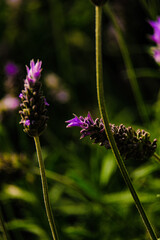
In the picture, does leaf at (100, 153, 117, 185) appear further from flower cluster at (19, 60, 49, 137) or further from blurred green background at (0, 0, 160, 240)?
flower cluster at (19, 60, 49, 137)

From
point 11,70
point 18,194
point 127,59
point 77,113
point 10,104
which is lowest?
point 18,194

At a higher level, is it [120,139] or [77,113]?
[77,113]

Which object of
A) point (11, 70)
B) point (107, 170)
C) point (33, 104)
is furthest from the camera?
point (11, 70)

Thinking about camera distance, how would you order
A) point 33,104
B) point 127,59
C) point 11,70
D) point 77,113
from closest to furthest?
point 33,104 → point 127,59 → point 11,70 → point 77,113

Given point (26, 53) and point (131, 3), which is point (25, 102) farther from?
point (26, 53)

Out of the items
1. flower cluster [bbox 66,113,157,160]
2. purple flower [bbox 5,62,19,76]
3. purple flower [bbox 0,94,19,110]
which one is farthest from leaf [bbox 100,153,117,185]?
flower cluster [bbox 66,113,157,160]

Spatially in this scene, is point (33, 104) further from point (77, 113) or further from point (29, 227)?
point (77, 113)

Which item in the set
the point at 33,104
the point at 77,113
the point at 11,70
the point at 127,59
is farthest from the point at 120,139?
the point at 77,113

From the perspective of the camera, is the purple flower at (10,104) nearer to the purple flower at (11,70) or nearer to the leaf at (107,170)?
the purple flower at (11,70)
